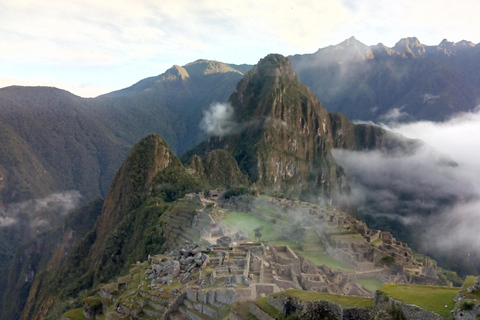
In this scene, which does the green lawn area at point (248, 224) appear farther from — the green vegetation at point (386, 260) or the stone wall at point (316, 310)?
the stone wall at point (316, 310)

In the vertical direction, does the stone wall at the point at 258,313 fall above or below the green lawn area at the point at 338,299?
below

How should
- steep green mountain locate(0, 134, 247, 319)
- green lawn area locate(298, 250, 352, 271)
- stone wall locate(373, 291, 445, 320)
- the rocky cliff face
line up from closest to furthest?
stone wall locate(373, 291, 445, 320) < green lawn area locate(298, 250, 352, 271) < steep green mountain locate(0, 134, 247, 319) < the rocky cliff face

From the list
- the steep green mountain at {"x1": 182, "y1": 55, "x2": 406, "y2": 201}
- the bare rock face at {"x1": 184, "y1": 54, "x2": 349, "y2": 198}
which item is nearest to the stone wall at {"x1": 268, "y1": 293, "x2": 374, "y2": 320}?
the bare rock face at {"x1": 184, "y1": 54, "x2": 349, "y2": 198}

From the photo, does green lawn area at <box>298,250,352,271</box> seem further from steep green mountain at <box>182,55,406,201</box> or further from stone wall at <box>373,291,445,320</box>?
steep green mountain at <box>182,55,406,201</box>

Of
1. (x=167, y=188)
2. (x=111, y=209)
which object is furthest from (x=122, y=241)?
(x=111, y=209)

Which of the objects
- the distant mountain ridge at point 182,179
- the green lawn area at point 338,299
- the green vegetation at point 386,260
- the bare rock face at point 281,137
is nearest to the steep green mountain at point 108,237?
the distant mountain ridge at point 182,179

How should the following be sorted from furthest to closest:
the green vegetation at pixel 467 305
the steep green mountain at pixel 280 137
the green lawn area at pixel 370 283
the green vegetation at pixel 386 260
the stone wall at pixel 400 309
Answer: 1. the steep green mountain at pixel 280 137
2. the green vegetation at pixel 386 260
3. the green lawn area at pixel 370 283
4. the stone wall at pixel 400 309
5. the green vegetation at pixel 467 305

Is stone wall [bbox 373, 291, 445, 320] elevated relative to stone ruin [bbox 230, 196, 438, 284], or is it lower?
elevated

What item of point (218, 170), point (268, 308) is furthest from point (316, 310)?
point (218, 170)
